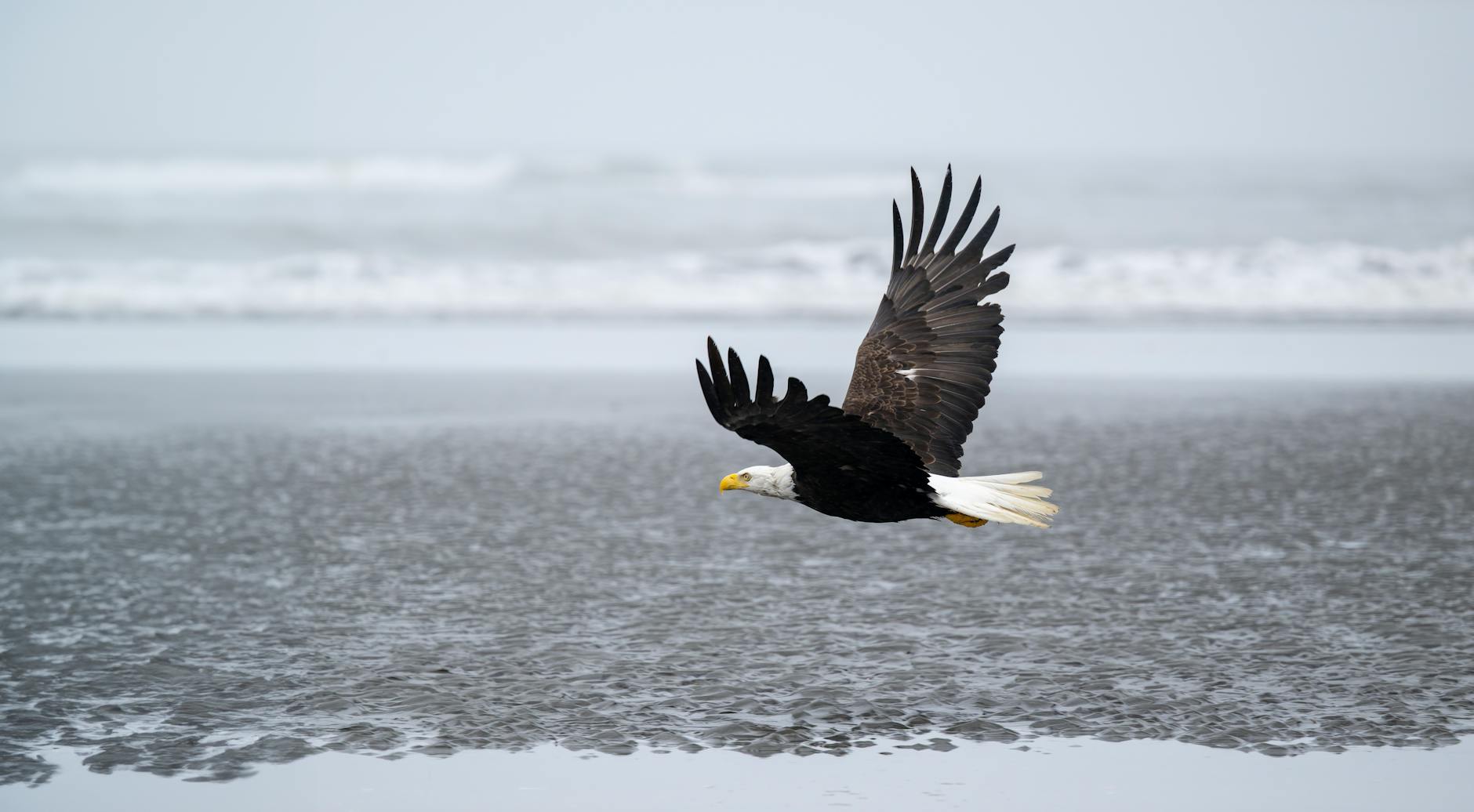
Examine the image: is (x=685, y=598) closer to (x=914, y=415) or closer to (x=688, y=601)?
(x=688, y=601)

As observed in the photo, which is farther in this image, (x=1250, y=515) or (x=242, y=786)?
(x=1250, y=515)

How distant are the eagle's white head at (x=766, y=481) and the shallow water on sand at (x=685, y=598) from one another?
85 centimetres

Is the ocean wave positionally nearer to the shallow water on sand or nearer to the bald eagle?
the shallow water on sand

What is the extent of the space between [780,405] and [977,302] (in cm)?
209

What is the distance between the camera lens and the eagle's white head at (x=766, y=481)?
23.5ft

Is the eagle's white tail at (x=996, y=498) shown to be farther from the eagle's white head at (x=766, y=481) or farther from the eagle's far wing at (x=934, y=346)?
the eagle's white head at (x=766, y=481)

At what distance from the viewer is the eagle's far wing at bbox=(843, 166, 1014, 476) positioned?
770 cm

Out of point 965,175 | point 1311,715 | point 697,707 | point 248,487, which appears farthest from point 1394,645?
point 965,175

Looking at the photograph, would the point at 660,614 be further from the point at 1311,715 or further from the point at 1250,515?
the point at 1250,515

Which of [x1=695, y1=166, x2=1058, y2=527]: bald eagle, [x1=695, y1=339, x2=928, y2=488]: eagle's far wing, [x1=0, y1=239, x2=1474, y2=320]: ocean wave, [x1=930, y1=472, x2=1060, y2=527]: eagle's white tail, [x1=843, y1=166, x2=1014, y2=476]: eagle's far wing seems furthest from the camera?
[x1=0, y1=239, x2=1474, y2=320]: ocean wave

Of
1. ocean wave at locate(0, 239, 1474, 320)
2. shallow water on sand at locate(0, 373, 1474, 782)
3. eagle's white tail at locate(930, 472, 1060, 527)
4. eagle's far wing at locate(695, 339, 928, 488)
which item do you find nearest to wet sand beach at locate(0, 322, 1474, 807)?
shallow water on sand at locate(0, 373, 1474, 782)

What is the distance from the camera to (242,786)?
6113 mm

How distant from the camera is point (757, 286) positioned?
33.2 m

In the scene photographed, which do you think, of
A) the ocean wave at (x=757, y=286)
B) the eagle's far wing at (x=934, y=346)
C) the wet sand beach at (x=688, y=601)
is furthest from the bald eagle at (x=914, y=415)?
the ocean wave at (x=757, y=286)
